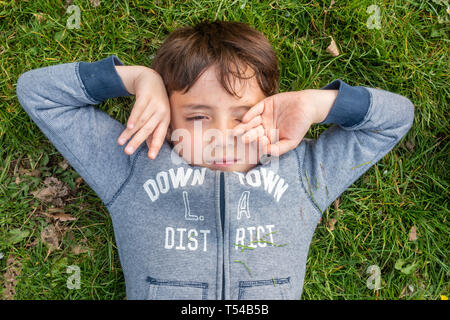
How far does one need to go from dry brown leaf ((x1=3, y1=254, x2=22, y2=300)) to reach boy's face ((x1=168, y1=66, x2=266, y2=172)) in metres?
1.65

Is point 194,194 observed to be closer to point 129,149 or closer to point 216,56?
point 129,149

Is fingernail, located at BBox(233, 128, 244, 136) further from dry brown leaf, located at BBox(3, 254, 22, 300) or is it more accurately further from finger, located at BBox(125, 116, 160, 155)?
dry brown leaf, located at BBox(3, 254, 22, 300)

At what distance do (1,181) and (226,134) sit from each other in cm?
188

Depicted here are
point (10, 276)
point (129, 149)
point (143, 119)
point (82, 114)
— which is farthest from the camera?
point (10, 276)

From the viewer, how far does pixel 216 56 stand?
2.31 m

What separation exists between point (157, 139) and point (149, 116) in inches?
5.8

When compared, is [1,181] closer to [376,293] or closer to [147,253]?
[147,253]

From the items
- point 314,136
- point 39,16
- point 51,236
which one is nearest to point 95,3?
point 39,16

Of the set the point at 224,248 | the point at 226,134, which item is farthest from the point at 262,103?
the point at 224,248

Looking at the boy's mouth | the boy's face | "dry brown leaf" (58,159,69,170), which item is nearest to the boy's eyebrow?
the boy's face

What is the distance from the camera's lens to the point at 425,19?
9.89 feet

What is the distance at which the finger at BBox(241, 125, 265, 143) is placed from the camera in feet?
7.41

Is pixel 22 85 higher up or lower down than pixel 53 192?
higher up

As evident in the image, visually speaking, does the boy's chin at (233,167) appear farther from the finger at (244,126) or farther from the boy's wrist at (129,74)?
the boy's wrist at (129,74)
